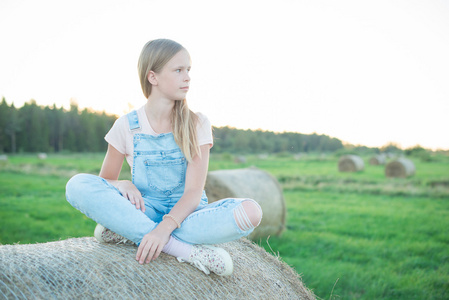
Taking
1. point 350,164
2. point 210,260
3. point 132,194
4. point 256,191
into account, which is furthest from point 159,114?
point 350,164

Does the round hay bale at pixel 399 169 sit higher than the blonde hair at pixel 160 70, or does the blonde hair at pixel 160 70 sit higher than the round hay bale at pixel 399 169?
the blonde hair at pixel 160 70

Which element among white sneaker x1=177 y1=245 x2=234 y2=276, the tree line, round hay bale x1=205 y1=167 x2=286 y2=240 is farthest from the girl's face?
the tree line

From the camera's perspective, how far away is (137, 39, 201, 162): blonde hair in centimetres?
229

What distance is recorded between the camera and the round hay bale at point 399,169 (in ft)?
46.5

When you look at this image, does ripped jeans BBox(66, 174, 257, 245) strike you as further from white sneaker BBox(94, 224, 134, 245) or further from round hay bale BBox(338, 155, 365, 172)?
round hay bale BBox(338, 155, 365, 172)

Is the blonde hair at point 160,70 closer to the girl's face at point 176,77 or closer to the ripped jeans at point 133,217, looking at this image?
the girl's face at point 176,77

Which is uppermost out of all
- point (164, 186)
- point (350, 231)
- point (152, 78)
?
point (152, 78)

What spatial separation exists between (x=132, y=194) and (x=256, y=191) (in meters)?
3.89

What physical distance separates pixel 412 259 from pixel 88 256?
4142 mm

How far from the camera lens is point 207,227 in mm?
2004

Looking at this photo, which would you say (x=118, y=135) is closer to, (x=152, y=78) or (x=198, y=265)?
(x=152, y=78)

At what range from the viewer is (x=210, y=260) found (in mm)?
1998

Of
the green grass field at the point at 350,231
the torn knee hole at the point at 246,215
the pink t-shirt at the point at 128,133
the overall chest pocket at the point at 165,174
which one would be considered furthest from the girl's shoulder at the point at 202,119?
the green grass field at the point at 350,231

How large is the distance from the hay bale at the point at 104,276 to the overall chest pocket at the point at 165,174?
0.42 m
